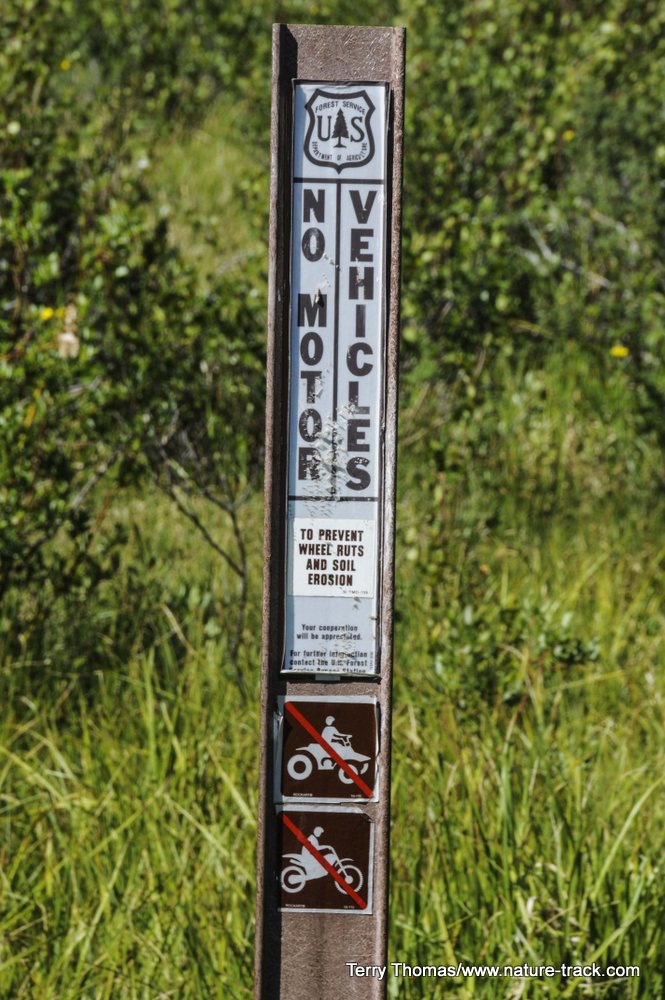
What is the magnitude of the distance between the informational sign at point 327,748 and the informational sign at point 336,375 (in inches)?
2.2

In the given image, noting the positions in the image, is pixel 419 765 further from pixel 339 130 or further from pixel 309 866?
pixel 339 130

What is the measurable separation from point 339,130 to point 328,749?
0.86 m

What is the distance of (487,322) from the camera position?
17.5 ft

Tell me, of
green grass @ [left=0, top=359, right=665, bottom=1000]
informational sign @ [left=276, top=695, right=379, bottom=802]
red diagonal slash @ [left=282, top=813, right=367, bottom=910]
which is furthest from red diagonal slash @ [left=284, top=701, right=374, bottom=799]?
green grass @ [left=0, top=359, right=665, bottom=1000]

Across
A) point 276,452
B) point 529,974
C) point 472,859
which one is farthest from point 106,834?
point 276,452

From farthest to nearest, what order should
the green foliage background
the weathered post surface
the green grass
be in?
the green foliage background
the green grass
the weathered post surface

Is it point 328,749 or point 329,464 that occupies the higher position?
point 329,464

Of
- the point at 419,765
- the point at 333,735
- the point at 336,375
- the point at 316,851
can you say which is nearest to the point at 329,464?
the point at 336,375

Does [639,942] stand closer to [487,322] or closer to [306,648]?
[306,648]

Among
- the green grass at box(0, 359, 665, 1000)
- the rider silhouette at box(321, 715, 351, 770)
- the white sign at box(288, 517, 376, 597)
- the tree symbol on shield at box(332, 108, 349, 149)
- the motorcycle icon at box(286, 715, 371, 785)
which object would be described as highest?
the tree symbol on shield at box(332, 108, 349, 149)

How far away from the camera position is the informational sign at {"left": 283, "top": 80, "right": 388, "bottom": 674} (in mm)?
1546

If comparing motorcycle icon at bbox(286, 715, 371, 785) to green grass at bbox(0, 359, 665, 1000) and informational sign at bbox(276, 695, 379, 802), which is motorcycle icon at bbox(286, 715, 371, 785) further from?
green grass at bbox(0, 359, 665, 1000)

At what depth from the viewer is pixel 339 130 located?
155 cm

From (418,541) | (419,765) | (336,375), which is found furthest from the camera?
(418,541)
